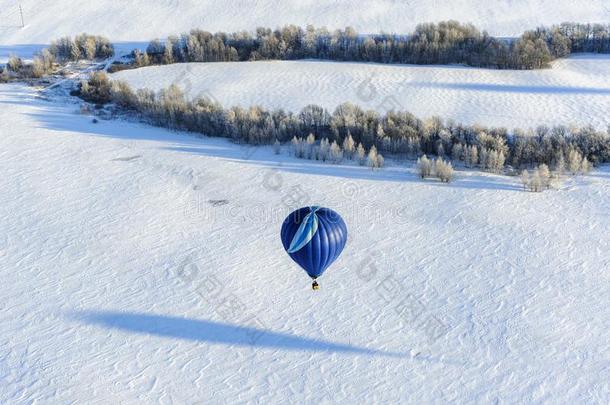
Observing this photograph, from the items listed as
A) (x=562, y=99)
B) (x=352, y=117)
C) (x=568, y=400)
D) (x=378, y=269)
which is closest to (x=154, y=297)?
(x=378, y=269)

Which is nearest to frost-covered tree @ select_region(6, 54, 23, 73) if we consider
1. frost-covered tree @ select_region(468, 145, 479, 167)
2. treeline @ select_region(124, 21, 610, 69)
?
treeline @ select_region(124, 21, 610, 69)

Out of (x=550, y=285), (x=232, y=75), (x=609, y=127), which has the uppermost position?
(x=232, y=75)

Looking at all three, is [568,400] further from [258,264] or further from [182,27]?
[182,27]

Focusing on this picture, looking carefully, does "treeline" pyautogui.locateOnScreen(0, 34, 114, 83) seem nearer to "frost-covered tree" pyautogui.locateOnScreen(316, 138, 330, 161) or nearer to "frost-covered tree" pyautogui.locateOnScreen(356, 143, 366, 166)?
"frost-covered tree" pyautogui.locateOnScreen(316, 138, 330, 161)

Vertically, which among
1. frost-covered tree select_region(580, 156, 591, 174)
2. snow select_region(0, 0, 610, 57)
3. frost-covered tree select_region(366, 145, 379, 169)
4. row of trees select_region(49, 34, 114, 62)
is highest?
snow select_region(0, 0, 610, 57)

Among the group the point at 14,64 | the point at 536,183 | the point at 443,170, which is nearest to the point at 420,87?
the point at 443,170

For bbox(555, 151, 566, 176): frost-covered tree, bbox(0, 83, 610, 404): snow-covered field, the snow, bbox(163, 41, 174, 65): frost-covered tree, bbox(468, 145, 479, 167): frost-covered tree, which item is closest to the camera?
bbox(0, 83, 610, 404): snow-covered field

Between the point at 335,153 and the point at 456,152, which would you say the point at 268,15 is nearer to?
the point at 335,153

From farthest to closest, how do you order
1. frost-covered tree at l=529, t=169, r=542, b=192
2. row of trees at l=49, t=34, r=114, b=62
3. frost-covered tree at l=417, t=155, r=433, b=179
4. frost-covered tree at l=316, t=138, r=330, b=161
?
row of trees at l=49, t=34, r=114, b=62 → frost-covered tree at l=316, t=138, r=330, b=161 → frost-covered tree at l=417, t=155, r=433, b=179 → frost-covered tree at l=529, t=169, r=542, b=192
